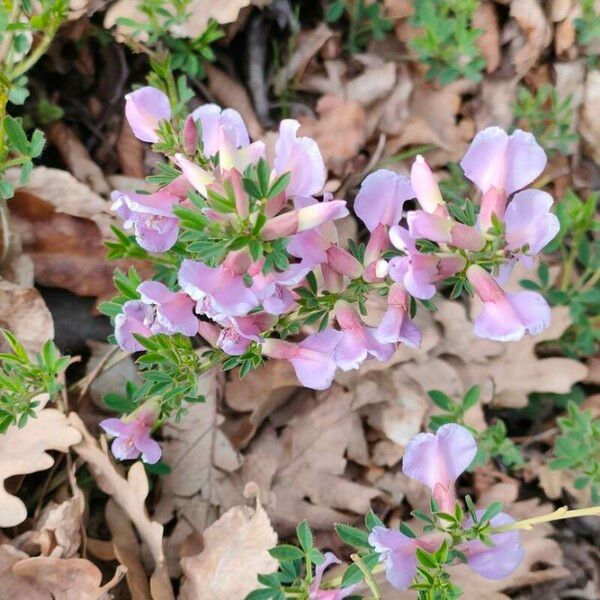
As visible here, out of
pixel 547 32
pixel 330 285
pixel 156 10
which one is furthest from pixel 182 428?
pixel 547 32

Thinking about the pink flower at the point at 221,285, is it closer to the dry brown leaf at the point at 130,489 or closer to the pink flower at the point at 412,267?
the pink flower at the point at 412,267

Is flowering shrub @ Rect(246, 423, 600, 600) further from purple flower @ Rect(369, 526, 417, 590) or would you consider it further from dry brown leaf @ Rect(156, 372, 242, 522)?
dry brown leaf @ Rect(156, 372, 242, 522)

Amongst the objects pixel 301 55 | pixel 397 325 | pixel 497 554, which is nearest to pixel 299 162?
pixel 397 325

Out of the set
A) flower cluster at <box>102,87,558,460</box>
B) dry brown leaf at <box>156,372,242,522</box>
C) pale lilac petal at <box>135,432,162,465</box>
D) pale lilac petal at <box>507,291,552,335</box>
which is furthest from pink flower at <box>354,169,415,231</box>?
dry brown leaf at <box>156,372,242,522</box>

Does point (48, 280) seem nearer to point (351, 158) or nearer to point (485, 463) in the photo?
point (351, 158)

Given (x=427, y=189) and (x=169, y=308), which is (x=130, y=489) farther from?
(x=427, y=189)

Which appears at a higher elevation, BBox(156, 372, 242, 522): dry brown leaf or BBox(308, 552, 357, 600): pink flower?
BBox(308, 552, 357, 600): pink flower
